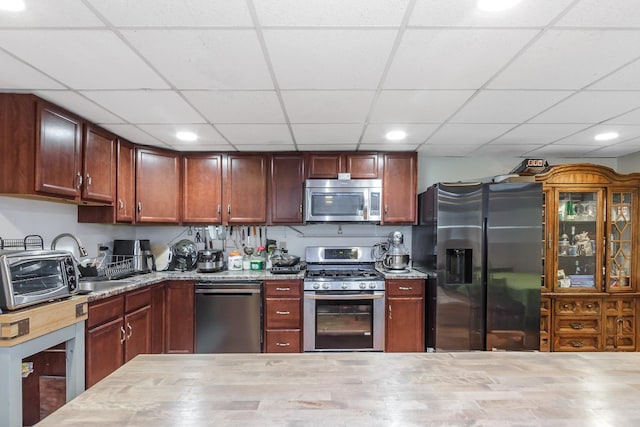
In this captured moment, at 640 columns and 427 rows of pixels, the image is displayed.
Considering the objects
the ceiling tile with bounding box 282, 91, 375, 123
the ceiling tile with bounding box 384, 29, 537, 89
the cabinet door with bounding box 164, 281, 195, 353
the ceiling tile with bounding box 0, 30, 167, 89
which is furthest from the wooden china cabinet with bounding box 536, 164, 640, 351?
the ceiling tile with bounding box 0, 30, 167, 89

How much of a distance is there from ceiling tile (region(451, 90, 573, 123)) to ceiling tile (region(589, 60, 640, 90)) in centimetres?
17

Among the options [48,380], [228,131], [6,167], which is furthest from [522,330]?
[6,167]

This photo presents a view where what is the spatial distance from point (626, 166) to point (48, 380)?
5.68 metres

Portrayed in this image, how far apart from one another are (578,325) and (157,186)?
4.50 m

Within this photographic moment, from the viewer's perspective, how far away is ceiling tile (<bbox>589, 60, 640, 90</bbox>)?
1666 millimetres

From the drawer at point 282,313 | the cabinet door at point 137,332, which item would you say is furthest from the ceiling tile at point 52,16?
the drawer at point 282,313

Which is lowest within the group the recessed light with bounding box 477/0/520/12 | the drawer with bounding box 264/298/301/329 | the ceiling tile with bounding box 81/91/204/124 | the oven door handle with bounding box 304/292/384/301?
the drawer with bounding box 264/298/301/329

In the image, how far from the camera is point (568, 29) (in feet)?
4.43

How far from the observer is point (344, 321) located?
3.12 m

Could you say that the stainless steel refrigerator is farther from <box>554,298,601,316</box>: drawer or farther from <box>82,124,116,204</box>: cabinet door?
<box>82,124,116,204</box>: cabinet door

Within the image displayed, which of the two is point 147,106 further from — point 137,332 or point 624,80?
point 624,80

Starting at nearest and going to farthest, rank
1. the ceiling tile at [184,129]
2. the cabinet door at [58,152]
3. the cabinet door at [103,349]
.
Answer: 1. the cabinet door at [58,152]
2. the cabinet door at [103,349]
3. the ceiling tile at [184,129]

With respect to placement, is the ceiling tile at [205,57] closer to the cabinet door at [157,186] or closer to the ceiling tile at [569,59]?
the ceiling tile at [569,59]

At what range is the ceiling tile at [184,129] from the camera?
8.68ft
